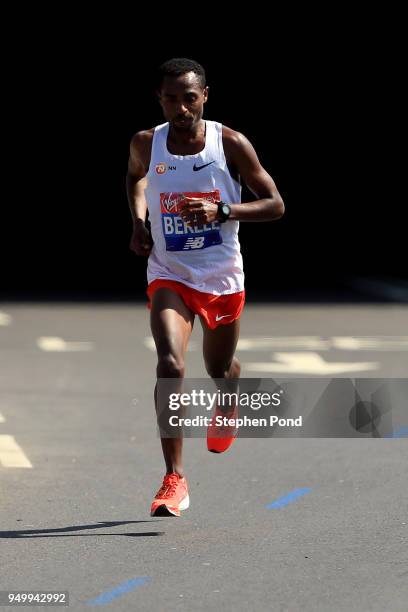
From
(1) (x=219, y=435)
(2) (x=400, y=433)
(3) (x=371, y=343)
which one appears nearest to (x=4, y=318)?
(3) (x=371, y=343)

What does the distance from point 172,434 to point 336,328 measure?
338 inches

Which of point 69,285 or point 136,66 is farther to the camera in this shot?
point 136,66

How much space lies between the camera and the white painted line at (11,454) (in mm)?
8922

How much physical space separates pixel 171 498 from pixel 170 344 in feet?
2.15

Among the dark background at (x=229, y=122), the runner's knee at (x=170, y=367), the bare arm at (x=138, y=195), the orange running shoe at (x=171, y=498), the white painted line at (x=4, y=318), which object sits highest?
the bare arm at (x=138, y=195)

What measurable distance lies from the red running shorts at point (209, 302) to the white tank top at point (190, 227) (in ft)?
0.08

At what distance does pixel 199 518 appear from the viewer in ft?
24.7

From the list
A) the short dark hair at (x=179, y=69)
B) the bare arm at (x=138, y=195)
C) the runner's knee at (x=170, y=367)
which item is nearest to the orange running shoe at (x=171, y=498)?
the runner's knee at (x=170, y=367)

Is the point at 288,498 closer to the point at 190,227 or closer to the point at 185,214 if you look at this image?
the point at 190,227

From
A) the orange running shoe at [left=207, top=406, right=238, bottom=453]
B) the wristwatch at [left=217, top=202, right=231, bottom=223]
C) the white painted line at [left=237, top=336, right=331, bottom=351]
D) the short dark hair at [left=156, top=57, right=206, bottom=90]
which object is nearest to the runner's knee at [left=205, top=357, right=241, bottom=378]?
the orange running shoe at [left=207, top=406, right=238, bottom=453]

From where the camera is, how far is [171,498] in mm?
7426

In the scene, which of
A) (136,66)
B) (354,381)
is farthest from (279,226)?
(354,381)

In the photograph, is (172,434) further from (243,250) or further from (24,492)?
(243,250)

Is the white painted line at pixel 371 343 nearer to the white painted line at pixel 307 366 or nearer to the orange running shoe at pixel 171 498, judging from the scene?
the white painted line at pixel 307 366
